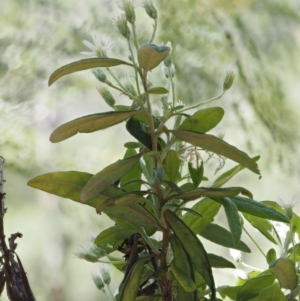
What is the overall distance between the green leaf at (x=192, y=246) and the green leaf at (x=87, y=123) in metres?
0.11

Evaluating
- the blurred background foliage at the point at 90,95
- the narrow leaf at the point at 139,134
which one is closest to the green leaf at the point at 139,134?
the narrow leaf at the point at 139,134

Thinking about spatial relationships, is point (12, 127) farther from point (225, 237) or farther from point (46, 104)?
point (225, 237)

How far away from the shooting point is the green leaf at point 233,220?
0.50 metres

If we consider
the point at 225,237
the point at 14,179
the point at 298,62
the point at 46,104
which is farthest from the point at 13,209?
the point at 298,62

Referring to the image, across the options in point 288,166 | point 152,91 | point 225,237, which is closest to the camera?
point 152,91

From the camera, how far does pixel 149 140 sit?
1.78 ft

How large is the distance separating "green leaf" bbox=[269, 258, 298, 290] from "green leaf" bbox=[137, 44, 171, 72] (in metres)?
0.23

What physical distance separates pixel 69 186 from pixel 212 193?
0.48 feet

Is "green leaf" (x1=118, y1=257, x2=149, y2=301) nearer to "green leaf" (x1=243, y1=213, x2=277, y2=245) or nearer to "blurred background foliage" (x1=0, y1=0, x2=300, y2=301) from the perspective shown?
"green leaf" (x1=243, y1=213, x2=277, y2=245)

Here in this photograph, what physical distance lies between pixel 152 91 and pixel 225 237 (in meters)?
0.22

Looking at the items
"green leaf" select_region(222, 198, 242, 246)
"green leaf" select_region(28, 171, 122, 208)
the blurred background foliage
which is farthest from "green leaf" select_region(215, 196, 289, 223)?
the blurred background foliage

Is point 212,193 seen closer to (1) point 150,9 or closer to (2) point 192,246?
(2) point 192,246

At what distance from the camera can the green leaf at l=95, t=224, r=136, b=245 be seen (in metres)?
0.58

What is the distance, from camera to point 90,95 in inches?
39.4
